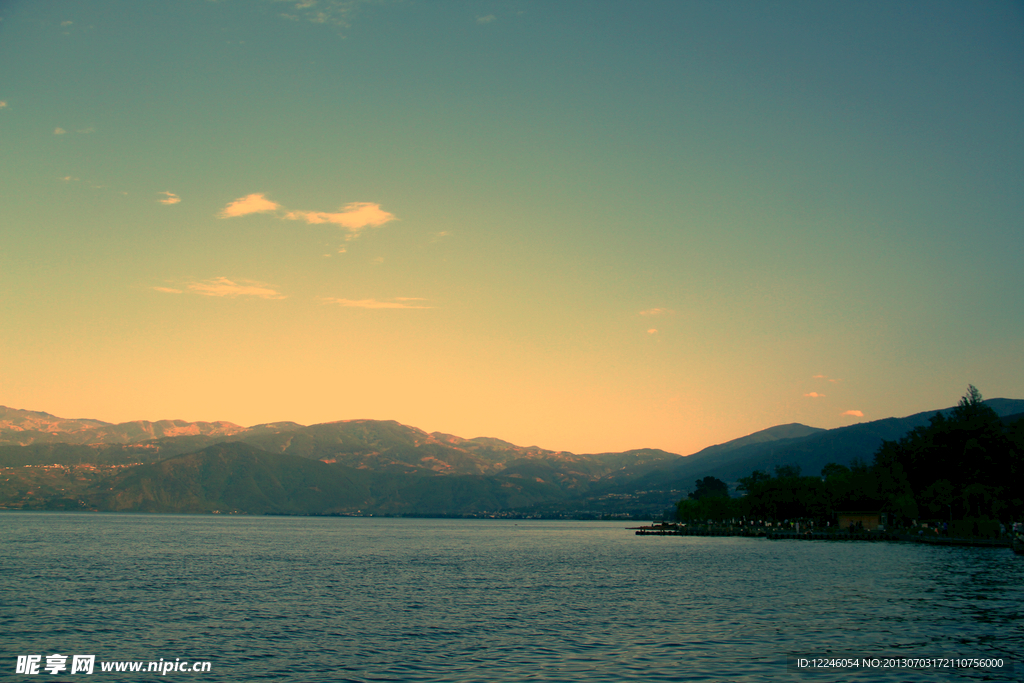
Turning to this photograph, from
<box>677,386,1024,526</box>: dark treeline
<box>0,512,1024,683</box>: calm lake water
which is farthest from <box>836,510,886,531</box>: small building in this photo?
<box>0,512,1024,683</box>: calm lake water

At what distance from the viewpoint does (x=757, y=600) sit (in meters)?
57.9

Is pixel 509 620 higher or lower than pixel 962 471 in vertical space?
lower

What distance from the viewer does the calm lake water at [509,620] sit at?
110ft

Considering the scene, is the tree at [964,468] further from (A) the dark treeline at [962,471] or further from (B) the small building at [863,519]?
(B) the small building at [863,519]

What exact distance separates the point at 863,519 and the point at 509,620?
15610 cm

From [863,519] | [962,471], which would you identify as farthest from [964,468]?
[863,519]

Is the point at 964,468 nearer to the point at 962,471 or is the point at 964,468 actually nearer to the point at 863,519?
the point at 962,471

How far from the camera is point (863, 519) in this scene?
177250 millimetres

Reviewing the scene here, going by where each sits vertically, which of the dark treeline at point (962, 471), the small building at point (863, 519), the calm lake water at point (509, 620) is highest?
the dark treeline at point (962, 471)

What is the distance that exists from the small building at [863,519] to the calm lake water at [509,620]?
90.1 m

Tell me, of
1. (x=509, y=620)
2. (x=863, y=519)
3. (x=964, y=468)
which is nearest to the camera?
(x=509, y=620)

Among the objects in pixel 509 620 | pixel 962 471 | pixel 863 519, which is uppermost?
pixel 962 471

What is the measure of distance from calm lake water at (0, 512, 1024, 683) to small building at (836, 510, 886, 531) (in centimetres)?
9012

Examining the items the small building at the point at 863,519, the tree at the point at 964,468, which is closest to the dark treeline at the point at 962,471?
the tree at the point at 964,468
